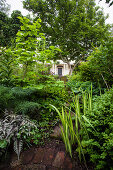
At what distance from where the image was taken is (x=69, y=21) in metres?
7.99

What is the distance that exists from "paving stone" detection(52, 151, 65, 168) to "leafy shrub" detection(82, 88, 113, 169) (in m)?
0.34

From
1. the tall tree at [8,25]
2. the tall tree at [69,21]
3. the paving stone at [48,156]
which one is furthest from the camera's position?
the tall tree at [8,25]

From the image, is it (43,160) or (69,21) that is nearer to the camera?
(43,160)

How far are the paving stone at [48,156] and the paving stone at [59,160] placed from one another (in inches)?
2.3

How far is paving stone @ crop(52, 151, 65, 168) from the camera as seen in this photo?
1051 millimetres

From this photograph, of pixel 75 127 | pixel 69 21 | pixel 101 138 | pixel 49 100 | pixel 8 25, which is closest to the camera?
pixel 101 138

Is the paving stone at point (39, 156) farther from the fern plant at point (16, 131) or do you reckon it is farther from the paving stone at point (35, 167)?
the fern plant at point (16, 131)

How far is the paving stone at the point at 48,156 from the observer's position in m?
1.09

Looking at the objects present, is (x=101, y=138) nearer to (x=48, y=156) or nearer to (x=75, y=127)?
(x=75, y=127)

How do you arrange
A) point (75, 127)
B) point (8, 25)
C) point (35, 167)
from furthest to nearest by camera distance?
point (8, 25)
point (75, 127)
point (35, 167)

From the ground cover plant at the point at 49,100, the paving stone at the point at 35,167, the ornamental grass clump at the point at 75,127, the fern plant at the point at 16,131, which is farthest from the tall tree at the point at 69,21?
the paving stone at the point at 35,167

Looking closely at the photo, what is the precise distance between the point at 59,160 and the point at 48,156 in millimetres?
154

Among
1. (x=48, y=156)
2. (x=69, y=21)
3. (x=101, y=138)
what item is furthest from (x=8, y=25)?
(x=101, y=138)

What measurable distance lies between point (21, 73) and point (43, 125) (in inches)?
53.9
